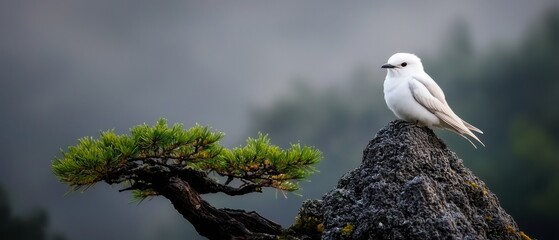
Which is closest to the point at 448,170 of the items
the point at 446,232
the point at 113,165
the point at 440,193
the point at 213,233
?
the point at 440,193

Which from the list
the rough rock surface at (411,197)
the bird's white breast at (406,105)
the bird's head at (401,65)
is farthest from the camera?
the bird's head at (401,65)

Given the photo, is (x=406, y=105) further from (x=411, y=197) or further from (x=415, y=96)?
(x=411, y=197)

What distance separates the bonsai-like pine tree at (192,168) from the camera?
473 centimetres

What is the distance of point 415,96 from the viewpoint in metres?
4.64

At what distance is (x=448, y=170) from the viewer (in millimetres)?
4508

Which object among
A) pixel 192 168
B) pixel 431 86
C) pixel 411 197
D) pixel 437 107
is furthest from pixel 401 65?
pixel 192 168

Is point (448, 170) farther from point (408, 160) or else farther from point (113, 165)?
point (113, 165)

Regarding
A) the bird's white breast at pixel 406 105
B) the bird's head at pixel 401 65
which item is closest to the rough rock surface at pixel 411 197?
the bird's white breast at pixel 406 105

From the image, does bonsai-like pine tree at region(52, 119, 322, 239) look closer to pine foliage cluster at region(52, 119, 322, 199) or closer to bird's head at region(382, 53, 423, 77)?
pine foliage cluster at region(52, 119, 322, 199)

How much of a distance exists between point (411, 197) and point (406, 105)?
768 mm

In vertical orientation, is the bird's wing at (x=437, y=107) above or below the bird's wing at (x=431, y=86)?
below

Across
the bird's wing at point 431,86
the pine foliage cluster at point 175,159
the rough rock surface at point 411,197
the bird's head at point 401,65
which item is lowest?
the rough rock surface at point 411,197

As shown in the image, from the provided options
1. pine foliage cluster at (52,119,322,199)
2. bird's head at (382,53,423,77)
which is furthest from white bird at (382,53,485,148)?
pine foliage cluster at (52,119,322,199)

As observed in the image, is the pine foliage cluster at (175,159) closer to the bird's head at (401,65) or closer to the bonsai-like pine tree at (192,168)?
the bonsai-like pine tree at (192,168)
